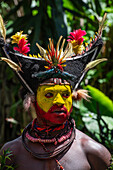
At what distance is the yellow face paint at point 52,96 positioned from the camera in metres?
1.25

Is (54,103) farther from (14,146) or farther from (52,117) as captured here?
(14,146)

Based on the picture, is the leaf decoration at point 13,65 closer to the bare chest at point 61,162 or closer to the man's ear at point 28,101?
the man's ear at point 28,101

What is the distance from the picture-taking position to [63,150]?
1263 millimetres

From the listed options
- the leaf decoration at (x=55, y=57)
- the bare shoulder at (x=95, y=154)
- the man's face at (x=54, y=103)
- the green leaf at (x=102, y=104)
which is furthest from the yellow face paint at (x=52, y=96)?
the green leaf at (x=102, y=104)

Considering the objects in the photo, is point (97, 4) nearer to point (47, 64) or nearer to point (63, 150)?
point (47, 64)

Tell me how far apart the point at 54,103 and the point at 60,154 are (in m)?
0.27

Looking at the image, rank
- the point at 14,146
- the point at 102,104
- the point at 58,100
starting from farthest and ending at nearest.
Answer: the point at 102,104 → the point at 14,146 → the point at 58,100

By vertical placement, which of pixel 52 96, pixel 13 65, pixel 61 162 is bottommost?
pixel 61 162

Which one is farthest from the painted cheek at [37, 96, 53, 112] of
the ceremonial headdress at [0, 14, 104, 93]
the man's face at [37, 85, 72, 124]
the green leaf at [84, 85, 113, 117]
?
the green leaf at [84, 85, 113, 117]

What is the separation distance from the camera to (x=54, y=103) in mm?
1233

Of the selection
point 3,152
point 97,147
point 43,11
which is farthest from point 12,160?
point 43,11

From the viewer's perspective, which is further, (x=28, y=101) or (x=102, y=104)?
(x=102, y=104)

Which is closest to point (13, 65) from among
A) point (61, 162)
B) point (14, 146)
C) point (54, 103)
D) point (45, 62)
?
point (45, 62)

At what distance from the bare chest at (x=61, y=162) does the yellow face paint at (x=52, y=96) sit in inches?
9.1
